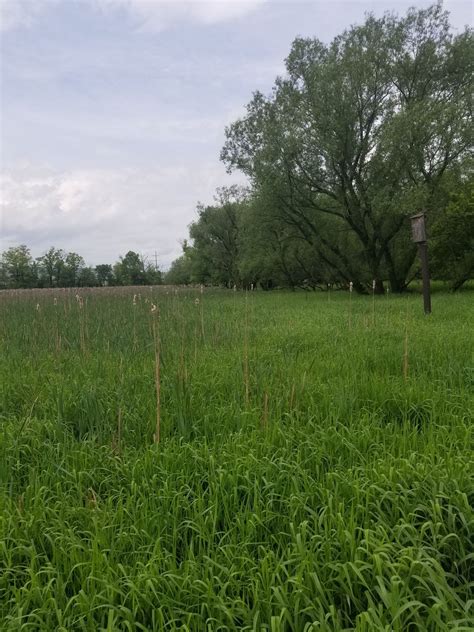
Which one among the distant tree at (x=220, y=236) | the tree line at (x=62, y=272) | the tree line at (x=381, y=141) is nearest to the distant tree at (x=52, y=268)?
the tree line at (x=62, y=272)

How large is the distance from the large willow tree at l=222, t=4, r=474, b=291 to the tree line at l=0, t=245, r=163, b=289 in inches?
1909

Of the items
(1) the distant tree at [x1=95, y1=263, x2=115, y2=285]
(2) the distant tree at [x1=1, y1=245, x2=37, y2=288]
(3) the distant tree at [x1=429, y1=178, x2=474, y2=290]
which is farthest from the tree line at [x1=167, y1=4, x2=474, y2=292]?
(1) the distant tree at [x1=95, y1=263, x2=115, y2=285]

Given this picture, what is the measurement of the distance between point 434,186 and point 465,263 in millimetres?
4210

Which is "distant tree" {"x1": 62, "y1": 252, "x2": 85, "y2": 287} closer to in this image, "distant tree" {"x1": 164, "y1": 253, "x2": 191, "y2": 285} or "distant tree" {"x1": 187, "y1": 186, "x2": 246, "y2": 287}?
"distant tree" {"x1": 164, "y1": 253, "x2": 191, "y2": 285}

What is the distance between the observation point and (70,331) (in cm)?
743

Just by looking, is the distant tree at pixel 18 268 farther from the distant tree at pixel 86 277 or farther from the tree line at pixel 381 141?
the tree line at pixel 381 141

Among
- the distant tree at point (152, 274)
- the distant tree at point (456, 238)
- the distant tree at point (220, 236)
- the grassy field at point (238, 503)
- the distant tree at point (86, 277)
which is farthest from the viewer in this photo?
the distant tree at point (152, 274)

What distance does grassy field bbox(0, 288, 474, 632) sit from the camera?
1.66 meters

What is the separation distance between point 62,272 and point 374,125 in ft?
213

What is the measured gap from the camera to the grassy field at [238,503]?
166cm

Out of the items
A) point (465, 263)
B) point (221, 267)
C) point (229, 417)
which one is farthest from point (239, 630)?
point (221, 267)

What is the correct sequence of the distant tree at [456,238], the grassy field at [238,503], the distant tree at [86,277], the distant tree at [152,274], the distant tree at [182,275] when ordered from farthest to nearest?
the distant tree at [152,274] → the distant tree at [86,277] → the distant tree at [182,275] → the distant tree at [456,238] → the grassy field at [238,503]

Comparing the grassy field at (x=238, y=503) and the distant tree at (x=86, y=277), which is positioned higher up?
the distant tree at (x=86, y=277)

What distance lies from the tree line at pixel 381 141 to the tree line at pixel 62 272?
48195mm
